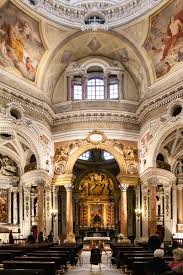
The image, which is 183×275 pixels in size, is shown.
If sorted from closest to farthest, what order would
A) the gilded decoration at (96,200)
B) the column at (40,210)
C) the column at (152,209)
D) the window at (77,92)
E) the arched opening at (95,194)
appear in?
the column at (152,209) → the column at (40,210) → the window at (77,92) → the arched opening at (95,194) → the gilded decoration at (96,200)

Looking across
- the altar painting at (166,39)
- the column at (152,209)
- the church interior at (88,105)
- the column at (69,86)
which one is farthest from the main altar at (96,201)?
the altar painting at (166,39)

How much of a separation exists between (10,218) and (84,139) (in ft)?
25.2

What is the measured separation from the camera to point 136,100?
3516 cm

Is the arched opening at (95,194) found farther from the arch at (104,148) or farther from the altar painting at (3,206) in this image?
the altar painting at (3,206)

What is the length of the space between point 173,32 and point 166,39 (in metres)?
0.83

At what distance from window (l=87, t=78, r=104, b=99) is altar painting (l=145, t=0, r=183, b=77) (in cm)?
542

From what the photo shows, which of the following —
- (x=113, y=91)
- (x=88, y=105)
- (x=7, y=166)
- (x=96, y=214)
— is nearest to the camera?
(x=88, y=105)

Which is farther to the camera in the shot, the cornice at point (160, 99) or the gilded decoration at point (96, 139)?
the gilded decoration at point (96, 139)

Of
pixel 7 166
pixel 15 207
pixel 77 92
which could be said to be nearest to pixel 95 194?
pixel 15 207

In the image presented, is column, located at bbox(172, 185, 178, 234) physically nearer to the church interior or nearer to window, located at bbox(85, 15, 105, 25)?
the church interior

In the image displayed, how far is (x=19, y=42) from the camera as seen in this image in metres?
30.3

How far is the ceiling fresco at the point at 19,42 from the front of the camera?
1129 inches

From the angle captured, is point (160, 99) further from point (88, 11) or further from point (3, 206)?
point (3, 206)

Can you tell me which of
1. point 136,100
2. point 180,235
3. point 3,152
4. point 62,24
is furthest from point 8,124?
point 180,235
